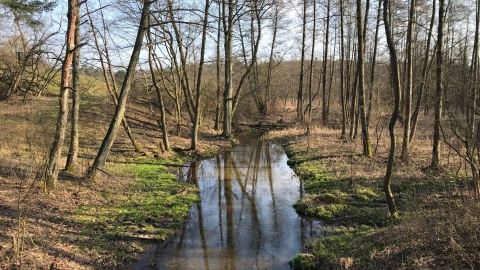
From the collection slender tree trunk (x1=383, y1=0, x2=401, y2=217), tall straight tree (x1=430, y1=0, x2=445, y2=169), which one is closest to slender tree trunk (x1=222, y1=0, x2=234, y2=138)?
tall straight tree (x1=430, y1=0, x2=445, y2=169)

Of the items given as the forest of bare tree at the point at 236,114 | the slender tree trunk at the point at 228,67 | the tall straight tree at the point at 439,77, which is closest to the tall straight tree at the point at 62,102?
the forest of bare tree at the point at 236,114

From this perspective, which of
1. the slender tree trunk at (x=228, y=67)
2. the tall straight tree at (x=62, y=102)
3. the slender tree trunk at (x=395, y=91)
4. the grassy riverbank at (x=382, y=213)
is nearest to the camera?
the grassy riverbank at (x=382, y=213)

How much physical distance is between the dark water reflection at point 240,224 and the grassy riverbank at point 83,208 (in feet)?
2.05

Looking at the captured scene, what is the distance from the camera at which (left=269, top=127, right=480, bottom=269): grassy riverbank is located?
548 cm

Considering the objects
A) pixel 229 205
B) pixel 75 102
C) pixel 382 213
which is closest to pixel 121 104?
pixel 75 102

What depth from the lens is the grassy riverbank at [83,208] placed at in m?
6.20

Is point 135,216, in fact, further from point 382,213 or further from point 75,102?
point 382,213

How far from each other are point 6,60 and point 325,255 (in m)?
24.4

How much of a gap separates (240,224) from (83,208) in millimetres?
3989

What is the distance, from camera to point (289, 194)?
1223 centimetres

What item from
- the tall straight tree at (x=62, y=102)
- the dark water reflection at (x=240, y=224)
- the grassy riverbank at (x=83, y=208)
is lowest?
the dark water reflection at (x=240, y=224)

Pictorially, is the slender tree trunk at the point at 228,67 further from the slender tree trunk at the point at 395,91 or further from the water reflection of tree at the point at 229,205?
the slender tree trunk at the point at 395,91

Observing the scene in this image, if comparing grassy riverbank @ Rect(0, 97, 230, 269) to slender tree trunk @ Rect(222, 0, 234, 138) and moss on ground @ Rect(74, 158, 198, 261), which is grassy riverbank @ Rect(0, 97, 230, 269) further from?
slender tree trunk @ Rect(222, 0, 234, 138)

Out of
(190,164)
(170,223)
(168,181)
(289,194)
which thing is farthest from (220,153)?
(170,223)
